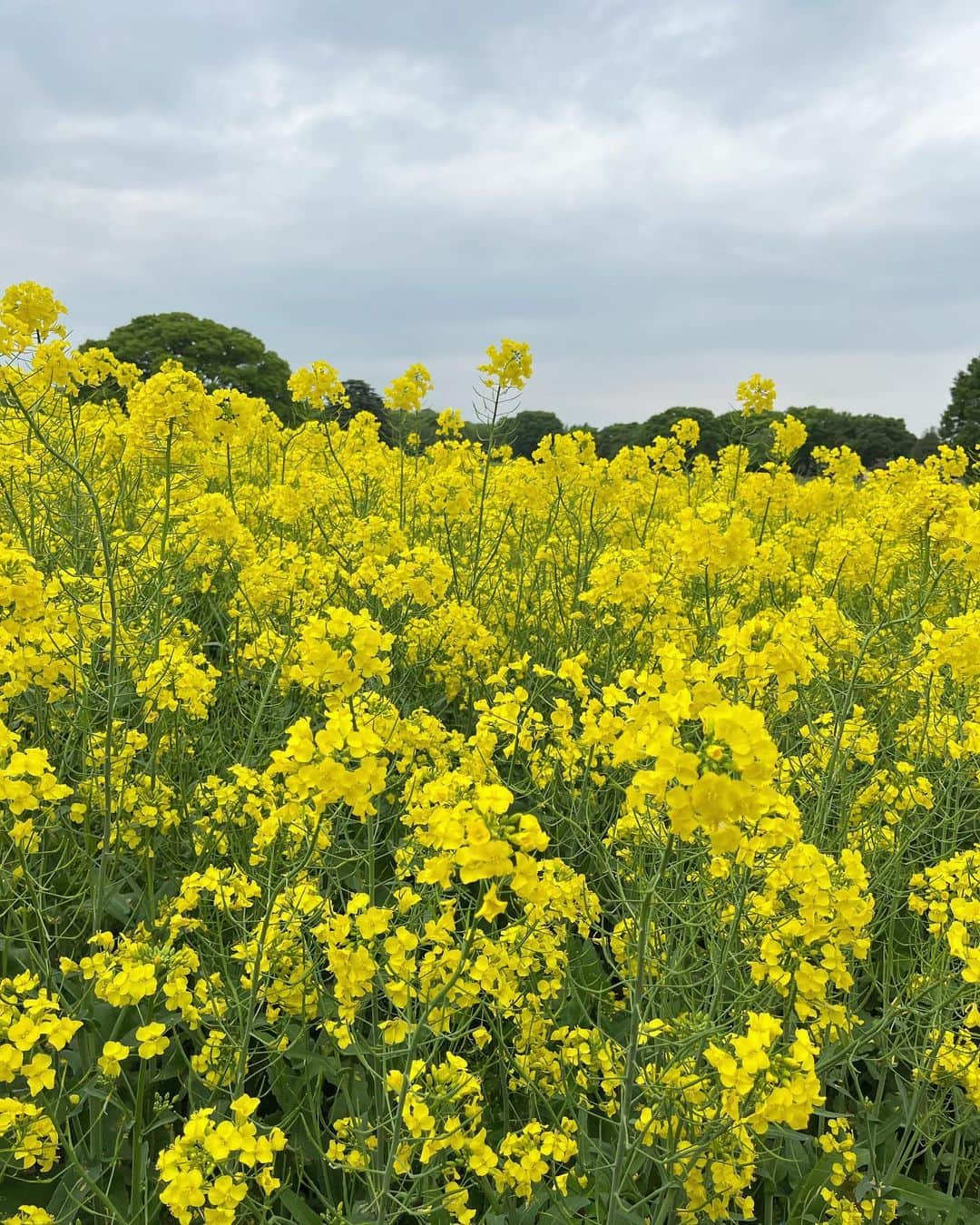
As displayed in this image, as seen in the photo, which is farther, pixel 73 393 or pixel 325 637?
pixel 73 393

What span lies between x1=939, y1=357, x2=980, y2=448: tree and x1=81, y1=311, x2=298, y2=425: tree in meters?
30.1

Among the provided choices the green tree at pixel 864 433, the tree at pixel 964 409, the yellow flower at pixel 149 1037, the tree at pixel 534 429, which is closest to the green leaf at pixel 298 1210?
the yellow flower at pixel 149 1037

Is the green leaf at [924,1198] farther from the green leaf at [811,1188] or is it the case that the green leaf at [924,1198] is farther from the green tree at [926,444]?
the green tree at [926,444]

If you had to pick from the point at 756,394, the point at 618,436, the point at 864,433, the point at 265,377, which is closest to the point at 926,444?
the point at 864,433

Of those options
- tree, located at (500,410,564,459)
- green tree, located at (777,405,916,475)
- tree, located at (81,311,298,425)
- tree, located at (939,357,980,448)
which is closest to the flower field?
tree, located at (500,410,564,459)

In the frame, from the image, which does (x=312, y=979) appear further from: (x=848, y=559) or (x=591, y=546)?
(x=591, y=546)

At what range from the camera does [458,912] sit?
299cm

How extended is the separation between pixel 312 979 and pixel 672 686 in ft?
4.31

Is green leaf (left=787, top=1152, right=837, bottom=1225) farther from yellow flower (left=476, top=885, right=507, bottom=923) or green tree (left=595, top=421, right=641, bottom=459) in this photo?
Result: green tree (left=595, top=421, right=641, bottom=459)

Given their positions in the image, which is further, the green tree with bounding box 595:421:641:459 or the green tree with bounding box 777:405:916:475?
the green tree with bounding box 777:405:916:475

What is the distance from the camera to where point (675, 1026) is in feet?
6.61

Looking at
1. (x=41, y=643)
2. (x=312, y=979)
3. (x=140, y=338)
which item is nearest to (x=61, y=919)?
(x=41, y=643)

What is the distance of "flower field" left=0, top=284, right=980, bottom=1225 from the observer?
5.53ft

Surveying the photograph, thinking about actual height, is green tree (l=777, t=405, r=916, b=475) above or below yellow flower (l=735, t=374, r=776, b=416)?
above
